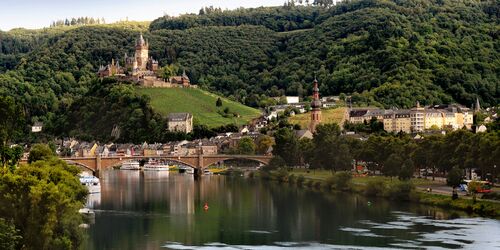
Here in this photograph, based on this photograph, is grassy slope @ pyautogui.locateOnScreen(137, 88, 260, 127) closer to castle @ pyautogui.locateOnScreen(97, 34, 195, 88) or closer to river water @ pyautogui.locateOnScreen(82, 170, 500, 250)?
castle @ pyautogui.locateOnScreen(97, 34, 195, 88)

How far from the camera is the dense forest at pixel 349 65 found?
144m

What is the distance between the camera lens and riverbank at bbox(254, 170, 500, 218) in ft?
193

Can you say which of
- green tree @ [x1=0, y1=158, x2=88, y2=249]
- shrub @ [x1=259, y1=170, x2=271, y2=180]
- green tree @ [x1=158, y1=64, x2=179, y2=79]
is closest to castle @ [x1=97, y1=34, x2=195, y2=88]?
green tree @ [x1=158, y1=64, x2=179, y2=79]

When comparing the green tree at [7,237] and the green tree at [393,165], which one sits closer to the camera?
the green tree at [7,237]

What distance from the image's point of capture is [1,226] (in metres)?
33.9

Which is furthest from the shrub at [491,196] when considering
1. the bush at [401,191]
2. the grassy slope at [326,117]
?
the grassy slope at [326,117]

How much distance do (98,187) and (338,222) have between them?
29209 mm

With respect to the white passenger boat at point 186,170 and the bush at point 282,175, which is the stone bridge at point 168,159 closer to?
the white passenger boat at point 186,170

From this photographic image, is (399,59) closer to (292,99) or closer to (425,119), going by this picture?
(292,99)

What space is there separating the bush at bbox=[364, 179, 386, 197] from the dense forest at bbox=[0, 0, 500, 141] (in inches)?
2573

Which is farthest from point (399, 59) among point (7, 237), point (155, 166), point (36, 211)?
point (7, 237)

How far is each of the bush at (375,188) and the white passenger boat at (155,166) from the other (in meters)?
53.0

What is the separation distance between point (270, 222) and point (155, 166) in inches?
2539

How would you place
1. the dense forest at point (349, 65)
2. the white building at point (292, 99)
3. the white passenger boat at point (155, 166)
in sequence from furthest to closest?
the white building at point (292, 99) < the dense forest at point (349, 65) < the white passenger boat at point (155, 166)
